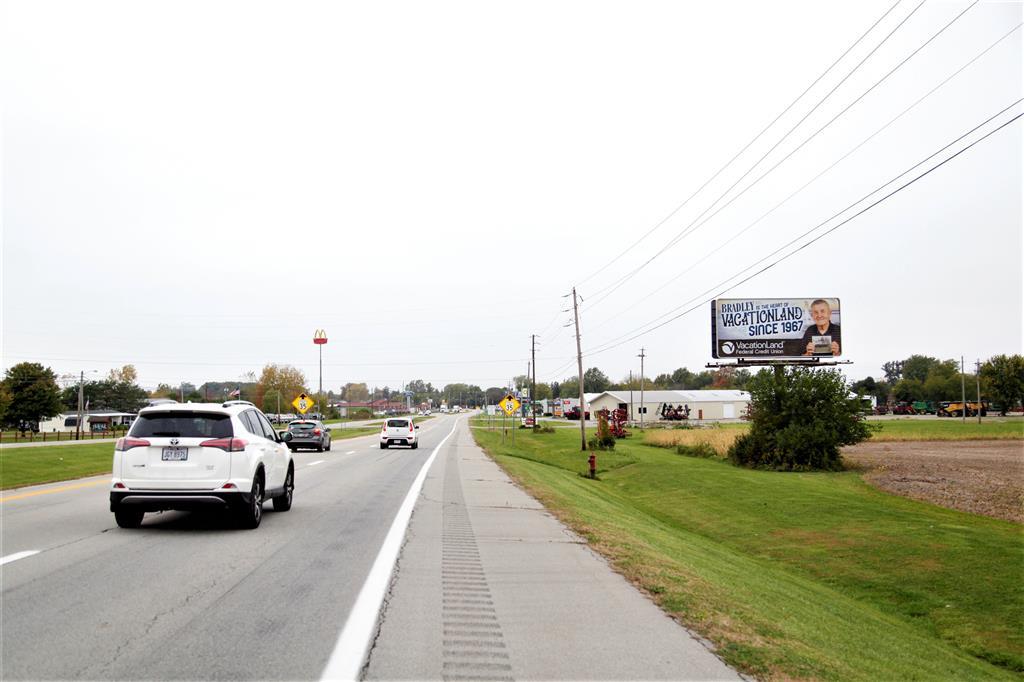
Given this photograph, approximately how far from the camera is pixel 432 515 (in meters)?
13.8

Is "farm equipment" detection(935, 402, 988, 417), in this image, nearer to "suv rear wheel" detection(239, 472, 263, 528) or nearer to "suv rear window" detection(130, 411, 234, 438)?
"suv rear wheel" detection(239, 472, 263, 528)

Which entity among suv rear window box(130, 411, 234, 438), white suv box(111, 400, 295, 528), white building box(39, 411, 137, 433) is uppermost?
suv rear window box(130, 411, 234, 438)

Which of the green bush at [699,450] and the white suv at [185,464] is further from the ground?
the white suv at [185,464]

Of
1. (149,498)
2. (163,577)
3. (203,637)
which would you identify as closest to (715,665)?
(203,637)

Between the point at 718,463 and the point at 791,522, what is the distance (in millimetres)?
19113

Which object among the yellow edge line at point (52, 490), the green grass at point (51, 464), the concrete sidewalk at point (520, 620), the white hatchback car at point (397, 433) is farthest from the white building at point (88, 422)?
the concrete sidewalk at point (520, 620)

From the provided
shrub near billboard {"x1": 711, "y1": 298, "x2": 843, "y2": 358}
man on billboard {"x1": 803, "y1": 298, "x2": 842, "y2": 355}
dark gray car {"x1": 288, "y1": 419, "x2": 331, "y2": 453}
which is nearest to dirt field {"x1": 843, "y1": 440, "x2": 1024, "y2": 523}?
man on billboard {"x1": 803, "y1": 298, "x2": 842, "y2": 355}

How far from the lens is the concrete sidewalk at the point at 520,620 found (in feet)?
17.2

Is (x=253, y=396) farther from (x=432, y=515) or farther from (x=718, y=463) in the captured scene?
(x=432, y=515)

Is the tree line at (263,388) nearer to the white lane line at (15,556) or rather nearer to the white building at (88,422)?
the white building at (88,422)

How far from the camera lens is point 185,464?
10.7 meters

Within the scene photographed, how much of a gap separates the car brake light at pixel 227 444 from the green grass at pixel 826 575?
5232 mm

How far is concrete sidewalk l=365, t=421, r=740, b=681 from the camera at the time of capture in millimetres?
5254

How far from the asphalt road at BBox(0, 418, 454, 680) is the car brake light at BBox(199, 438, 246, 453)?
1.18 meters
